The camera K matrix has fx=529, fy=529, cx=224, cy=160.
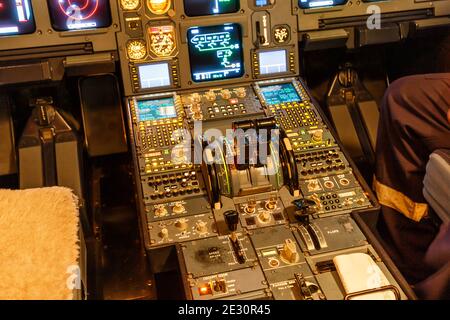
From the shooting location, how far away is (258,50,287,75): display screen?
3.13 metres

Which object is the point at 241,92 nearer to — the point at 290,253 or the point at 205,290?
the point at 290,253

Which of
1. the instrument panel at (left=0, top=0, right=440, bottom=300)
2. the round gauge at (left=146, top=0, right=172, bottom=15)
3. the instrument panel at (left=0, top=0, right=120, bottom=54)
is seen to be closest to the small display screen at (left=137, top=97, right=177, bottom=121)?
the instrument panel at (left=0, top=0, right=440, bottom=300)

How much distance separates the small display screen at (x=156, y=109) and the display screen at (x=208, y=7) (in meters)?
0.51

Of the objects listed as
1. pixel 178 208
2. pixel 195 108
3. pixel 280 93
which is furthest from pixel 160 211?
pixel 280 93

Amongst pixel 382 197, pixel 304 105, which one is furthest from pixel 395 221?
pixel 304 105

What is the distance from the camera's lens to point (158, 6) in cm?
295

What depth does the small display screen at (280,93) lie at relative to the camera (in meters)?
2.99

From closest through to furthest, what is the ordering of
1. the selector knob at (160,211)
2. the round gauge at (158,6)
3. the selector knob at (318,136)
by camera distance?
the selector knob at (160,211)
the selector knob at (318,136)
the round gauge at (158,6)

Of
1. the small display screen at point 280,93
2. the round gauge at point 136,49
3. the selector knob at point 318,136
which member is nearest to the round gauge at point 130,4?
the round gauge at point 136,49

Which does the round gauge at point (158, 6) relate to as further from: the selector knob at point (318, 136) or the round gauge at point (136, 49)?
the selector knob at point (318, 136)

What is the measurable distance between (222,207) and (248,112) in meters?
0.72

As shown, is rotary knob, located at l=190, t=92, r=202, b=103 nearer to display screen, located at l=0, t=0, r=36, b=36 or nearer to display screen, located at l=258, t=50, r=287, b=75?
display screen, located at l=258, t=50, r=287, b=75

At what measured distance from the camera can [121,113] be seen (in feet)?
11.3

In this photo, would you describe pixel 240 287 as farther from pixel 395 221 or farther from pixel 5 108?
pixel 5 108
